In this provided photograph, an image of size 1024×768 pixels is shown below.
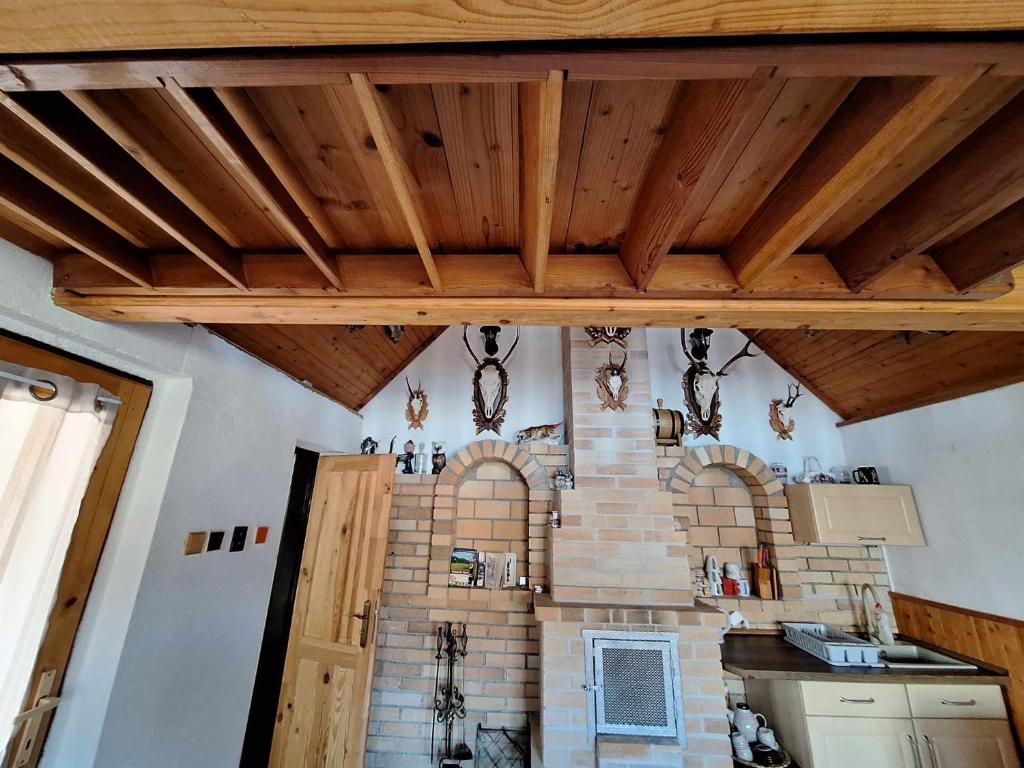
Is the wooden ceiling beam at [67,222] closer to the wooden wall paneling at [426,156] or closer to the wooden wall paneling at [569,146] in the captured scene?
the wooden wall paneling at [426,156]

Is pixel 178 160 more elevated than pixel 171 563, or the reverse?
pixel 178 160

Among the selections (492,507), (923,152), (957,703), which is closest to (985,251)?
(923,152)

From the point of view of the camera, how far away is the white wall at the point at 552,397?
11.0 feet

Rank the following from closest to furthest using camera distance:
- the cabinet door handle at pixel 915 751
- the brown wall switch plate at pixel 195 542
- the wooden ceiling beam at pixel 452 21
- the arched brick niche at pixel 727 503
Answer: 1. the wooden ceiling beam at pixel 452 21
2. the brown wall switch plate at pixel 195 542
3. the cabinet door handle at pixel 915 751
4. the arched brick niche at pixel 727 503

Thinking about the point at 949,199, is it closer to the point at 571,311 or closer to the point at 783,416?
the point at 571,311

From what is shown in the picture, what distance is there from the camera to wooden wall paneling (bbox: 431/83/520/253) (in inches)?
33.6

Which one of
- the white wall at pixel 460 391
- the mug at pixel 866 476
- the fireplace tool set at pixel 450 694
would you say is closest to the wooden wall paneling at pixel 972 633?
the mug at pixel 866 476

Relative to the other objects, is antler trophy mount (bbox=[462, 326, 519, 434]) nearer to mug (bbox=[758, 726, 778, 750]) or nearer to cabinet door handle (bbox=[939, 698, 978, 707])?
mug (bbox=[758, 726, 778, 750])

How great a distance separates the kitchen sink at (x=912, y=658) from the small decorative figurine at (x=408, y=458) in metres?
3.32

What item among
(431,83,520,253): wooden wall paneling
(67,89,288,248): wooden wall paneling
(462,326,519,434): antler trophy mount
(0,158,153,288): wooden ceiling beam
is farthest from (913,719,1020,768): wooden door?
(0,158,153,288): wooden ceiling beam

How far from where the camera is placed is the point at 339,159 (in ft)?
3.29

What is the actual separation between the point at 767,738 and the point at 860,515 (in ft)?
5.15

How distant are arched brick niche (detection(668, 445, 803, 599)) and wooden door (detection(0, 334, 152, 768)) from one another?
3.22 m

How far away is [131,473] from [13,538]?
1.44ft
